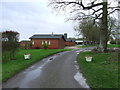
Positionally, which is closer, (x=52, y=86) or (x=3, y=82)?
(x=52, y=86)

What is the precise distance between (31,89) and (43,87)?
46 centimetres

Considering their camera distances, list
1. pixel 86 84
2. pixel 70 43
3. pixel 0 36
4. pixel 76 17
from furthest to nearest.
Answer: pixel 70 43 < pixel 76 17 < pixel 0 36 < pixel 86 84

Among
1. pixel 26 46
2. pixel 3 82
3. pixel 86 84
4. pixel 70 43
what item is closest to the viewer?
pixel 86 84

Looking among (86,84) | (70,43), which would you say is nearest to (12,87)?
(86,84)

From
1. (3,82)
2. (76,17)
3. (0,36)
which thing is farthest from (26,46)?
(3,82)

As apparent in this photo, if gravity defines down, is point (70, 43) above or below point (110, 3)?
below

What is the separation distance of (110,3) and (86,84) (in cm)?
1665

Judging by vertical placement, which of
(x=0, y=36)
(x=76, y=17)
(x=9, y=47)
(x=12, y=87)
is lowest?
(x=12, y=87)

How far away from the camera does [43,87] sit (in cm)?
516

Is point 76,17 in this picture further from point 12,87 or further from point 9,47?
point 12,87

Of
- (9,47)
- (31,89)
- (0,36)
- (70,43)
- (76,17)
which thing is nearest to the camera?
(31,89)

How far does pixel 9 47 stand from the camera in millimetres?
11062

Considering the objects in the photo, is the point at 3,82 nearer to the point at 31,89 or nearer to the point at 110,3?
the point at 31,89

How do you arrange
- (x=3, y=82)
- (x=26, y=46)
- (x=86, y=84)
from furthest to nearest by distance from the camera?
(x=26, y=46), (x=3, y=82), (x=86, y=84)
